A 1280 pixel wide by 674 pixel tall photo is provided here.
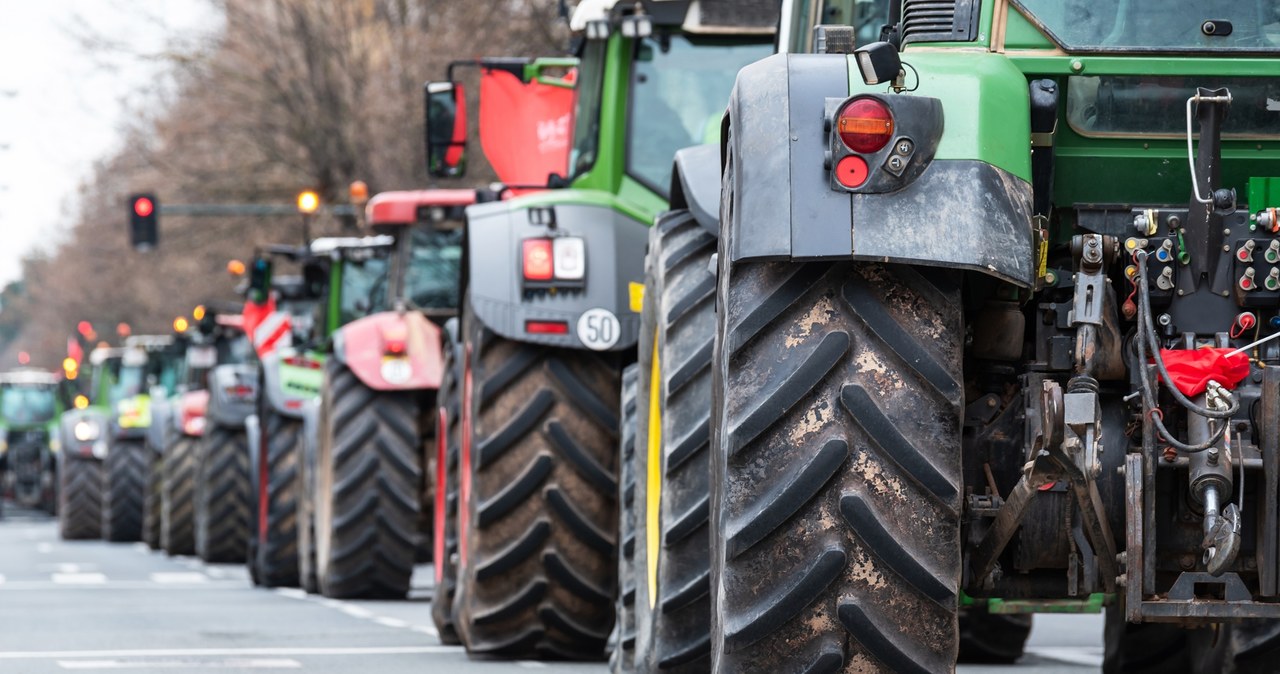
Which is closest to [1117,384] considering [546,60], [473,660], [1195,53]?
[1195,53]

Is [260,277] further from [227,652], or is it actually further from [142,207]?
[142,207]

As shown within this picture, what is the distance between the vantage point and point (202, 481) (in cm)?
2222

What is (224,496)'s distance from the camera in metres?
21.7

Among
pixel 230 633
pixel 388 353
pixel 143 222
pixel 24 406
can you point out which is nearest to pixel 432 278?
pixel 388 353

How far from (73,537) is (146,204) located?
5.54 meters

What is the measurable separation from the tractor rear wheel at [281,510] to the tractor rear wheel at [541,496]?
7964mm

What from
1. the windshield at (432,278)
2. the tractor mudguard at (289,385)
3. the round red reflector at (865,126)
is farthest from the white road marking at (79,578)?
the round red reflector at (865,126)

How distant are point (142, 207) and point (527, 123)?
24.4 metres

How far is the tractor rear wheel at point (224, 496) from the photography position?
2155 centimetres

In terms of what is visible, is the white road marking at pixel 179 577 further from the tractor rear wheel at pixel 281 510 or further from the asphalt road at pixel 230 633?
the tractor rear wheel at pixel 281 510

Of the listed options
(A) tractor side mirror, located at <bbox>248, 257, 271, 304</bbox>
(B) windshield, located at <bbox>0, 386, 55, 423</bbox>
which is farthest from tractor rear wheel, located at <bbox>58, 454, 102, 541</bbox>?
(B) windshield, located at <bbox>0, 386, 55, 423</bbox>

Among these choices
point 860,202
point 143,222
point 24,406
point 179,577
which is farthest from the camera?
point 24,406

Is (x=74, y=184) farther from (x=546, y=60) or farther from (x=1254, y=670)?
(x=1254, y=670)

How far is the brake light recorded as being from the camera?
31.5 feet
